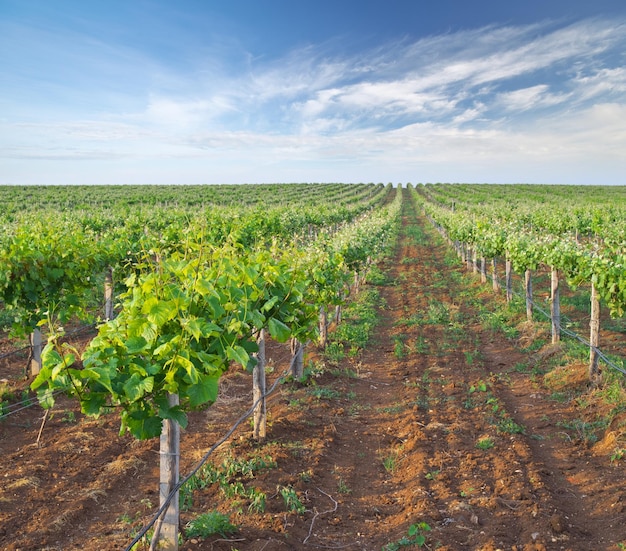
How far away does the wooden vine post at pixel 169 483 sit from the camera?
407cm

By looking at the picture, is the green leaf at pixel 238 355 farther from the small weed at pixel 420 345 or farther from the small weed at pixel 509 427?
the small weed at pixel 420 345

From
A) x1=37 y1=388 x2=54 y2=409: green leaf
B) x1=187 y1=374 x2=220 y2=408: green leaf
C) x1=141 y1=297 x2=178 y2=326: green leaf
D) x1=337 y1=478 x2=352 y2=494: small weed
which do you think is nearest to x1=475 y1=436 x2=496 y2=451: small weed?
x1=337 y1=478 x2=352 y2=494: small weed

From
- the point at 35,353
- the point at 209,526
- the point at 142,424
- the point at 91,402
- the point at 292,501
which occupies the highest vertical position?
the point at 91,402

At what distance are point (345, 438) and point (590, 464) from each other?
3042 mm

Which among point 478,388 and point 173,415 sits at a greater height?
point 173,415

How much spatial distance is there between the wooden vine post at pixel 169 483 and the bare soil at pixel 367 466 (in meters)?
0.37

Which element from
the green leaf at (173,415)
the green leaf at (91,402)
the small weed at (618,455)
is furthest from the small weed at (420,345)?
the green leaf at (91,402)

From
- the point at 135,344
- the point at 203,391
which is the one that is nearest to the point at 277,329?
the point at 203,391

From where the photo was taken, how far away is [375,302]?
14852 mm

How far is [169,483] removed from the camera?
160 inches

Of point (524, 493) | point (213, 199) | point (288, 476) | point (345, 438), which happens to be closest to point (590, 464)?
point (524, 493)

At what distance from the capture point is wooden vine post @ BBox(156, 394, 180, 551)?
13.4 feet

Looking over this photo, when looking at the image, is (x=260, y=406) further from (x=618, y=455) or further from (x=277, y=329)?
(x=618, y=455)

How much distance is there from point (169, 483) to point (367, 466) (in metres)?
2.97
